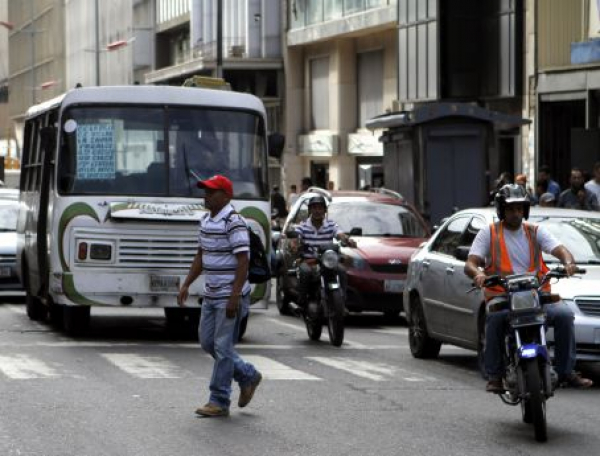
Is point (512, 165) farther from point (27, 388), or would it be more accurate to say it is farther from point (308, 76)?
point (27, 388)

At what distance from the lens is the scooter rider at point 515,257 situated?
12586mm

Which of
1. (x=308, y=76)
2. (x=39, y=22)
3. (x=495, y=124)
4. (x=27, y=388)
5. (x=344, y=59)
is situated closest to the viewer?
(x=27, y=388)

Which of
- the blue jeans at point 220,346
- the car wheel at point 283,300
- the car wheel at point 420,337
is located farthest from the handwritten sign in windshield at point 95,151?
the blue jeans at point 220,346

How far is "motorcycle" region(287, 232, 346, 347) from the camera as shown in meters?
19.6

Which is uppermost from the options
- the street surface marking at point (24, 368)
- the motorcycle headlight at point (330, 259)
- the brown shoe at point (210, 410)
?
the motorcycle headlight at point (330, 259)

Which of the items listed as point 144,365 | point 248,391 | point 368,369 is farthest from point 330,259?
point 248,391

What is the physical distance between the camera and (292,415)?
13031mm

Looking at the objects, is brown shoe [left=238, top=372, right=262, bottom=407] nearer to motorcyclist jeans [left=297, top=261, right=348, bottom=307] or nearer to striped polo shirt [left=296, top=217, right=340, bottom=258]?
motorcyclist jeans [left=297, top=261, right=348, bottom=307]

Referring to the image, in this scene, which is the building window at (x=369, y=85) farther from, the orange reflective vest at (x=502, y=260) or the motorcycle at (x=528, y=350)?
the motorcycle at (x=528, y=350)

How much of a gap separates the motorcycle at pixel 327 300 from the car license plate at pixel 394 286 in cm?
259

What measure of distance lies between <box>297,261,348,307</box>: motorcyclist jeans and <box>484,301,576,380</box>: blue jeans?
7.42 m

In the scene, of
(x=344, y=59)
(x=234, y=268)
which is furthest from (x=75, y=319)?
(x=344, y=59)

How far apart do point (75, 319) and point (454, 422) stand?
882 cm

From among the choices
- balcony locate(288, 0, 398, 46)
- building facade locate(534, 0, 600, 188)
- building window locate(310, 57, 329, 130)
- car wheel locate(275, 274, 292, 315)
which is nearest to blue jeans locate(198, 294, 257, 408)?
car wheel locate(275, 274, 292, 315)
